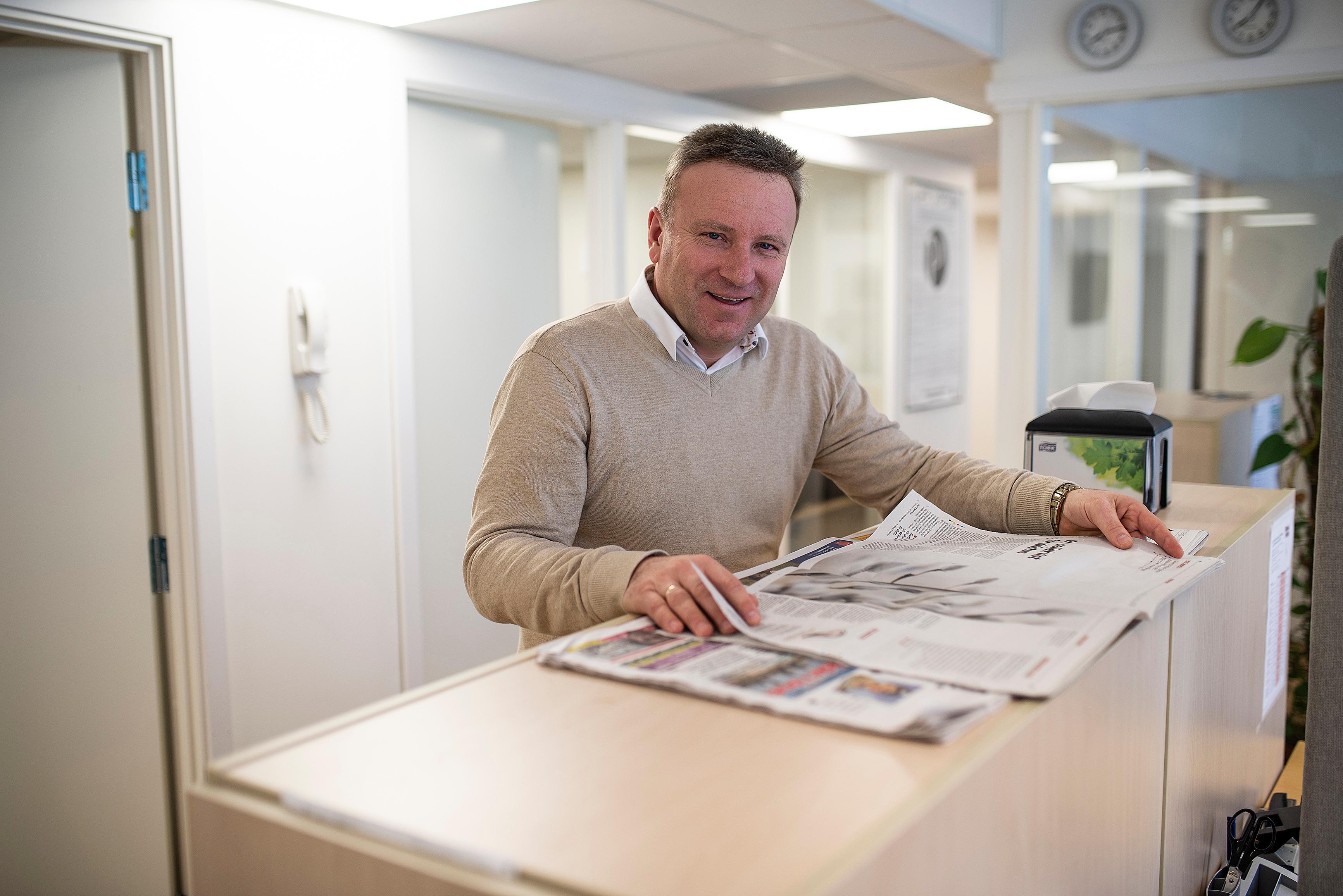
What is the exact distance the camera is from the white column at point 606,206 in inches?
135

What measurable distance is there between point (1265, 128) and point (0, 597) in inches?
143

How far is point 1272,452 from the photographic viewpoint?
3.23 m

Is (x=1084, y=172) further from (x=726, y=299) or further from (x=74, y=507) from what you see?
(x=74, y=507)

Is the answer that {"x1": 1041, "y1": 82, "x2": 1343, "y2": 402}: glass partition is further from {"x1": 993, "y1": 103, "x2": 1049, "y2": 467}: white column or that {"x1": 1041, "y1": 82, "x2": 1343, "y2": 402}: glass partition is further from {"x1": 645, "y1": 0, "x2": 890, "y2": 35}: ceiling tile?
{"x1": 645, "y1": 0, "x2": 890, "y2": 35}: ceiling tile

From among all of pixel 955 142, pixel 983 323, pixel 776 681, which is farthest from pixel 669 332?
pixel 983 323

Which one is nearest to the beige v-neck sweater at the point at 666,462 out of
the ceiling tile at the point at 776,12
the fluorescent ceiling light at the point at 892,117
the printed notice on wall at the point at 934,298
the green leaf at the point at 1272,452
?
the ceiling tile at the point at 776,12

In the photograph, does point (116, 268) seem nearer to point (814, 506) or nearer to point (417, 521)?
point (417, 521)

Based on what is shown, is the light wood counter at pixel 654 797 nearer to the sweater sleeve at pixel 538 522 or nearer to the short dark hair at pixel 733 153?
the sweater sleeve at pixel 538 522

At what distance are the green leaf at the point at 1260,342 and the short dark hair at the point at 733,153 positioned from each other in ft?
7.29

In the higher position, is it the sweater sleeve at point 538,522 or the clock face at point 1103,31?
the clock face at point 1103,31

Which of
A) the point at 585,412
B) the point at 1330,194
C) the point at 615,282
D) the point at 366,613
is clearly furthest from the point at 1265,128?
the point at 366,613

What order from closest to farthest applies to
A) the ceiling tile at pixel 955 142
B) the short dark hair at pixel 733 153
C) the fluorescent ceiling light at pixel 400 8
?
the short dark hair at pixel 733 153
the fluorescent ceiling light at pixel 400 8
the ceiling tile at pixel 955 142

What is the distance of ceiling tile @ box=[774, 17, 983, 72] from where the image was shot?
283cm

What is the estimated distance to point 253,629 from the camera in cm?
248
